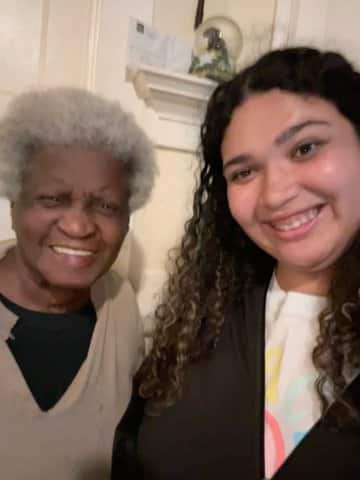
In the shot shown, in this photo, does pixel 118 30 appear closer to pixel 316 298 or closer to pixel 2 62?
pixel 2 62

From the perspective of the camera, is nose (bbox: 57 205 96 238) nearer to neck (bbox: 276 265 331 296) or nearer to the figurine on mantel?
neck (bbox: 276 265 331 296)

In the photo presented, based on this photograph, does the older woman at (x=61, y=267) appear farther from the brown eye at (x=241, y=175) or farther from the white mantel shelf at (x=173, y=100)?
the white mantel shelf at (x=173, y=100)

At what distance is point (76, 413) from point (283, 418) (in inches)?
15.3

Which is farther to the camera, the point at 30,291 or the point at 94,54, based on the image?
the point at 94,54

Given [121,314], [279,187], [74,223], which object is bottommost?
[121,314]

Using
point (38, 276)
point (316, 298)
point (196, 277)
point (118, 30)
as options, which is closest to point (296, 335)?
point (316, 298)

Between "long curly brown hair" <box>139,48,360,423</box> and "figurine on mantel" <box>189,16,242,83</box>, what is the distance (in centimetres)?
39

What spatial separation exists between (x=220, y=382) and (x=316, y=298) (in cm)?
23

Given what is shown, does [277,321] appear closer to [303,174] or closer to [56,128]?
[303,174]

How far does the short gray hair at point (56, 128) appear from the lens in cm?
81

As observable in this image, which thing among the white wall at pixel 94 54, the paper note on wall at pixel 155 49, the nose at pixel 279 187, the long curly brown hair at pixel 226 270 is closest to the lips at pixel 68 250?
the long curly brown hair at pixel 226 270

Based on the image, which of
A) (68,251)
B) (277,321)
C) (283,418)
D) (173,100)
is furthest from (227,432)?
(173,100)

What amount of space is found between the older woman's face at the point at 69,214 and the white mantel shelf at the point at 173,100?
423 millimetres

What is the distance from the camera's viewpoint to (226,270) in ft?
3.14
